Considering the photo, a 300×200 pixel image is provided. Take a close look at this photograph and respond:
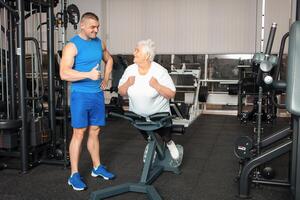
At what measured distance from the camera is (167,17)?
24.2ft

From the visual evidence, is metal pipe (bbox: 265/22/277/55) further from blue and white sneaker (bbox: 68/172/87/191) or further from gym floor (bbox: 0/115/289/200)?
blue and white sneaker (bbox: 68/172/87/191)

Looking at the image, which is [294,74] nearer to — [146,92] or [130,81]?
[146,92]

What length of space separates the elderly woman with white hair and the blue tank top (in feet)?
0.87

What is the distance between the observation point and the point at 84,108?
2604 millimetres

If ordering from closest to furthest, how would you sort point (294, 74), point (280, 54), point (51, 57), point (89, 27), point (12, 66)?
point (294, 74)
point (280, 54)
point (89, 27)
point (12, 66)
point (51, 57)

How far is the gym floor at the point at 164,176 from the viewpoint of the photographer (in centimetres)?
250

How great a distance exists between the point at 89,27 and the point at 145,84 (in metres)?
0.64

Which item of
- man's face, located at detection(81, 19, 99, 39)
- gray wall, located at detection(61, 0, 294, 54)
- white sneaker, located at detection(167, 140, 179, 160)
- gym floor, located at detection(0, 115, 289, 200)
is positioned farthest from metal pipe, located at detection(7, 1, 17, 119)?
gray wall, located at detection(61, 0, 294, 54)

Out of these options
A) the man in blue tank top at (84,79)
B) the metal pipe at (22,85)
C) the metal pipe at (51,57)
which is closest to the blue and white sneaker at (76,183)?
the man in blue tank top at (84,79)

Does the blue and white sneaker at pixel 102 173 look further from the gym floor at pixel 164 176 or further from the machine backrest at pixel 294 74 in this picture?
the machine backrest at pixel 294 74

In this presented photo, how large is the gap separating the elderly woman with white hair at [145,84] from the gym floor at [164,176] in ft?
2.28

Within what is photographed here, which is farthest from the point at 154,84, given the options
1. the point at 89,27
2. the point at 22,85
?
the point at 22,85

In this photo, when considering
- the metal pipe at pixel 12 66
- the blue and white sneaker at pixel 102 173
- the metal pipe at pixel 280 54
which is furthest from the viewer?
the metal pipe at pixel 12 66

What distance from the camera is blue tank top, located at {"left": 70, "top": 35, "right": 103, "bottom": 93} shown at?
2570 millimetres
